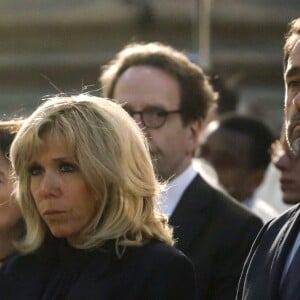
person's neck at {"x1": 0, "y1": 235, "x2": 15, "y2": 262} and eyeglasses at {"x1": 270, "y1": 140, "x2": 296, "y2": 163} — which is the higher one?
person's neck at {"x1": 0, "y1": 235, "x2": 15, "y2": 262}

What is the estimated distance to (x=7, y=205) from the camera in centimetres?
522

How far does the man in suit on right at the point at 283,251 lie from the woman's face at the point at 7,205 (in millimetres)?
928

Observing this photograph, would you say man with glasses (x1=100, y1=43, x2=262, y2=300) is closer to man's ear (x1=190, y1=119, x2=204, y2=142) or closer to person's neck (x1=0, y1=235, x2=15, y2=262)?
man's ear (x1=190, y1=119, x2=204, y2=142)

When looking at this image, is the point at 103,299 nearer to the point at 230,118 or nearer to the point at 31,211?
the point at 31,211

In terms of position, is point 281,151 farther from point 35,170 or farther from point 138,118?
point 35,170

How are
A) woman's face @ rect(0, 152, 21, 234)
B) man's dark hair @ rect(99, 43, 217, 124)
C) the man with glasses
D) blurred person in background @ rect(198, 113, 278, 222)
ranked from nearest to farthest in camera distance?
woman's face @ rect(0, 152, 21, 234) < the man with glasses < man's dark hair @ rect(99, 43, 217, 124) < blurred person in background @ rect(198, 113, 278, 222)

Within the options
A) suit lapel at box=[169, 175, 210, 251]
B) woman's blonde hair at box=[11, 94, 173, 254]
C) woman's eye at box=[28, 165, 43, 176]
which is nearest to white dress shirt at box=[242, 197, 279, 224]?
suit lapel at box=[169, 175, 210, 251]

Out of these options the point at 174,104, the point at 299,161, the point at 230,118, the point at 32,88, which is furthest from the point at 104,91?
the point at 32,88

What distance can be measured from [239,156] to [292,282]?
3376 mm

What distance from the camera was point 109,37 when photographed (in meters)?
14.2

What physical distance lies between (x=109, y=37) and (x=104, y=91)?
8052mm

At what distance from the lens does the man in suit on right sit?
14.4 feet

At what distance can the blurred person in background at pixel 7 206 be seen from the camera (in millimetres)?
5215

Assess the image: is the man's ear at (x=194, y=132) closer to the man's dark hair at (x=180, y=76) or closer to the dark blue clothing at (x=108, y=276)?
the man's dark hair at (x=180, y=76)
